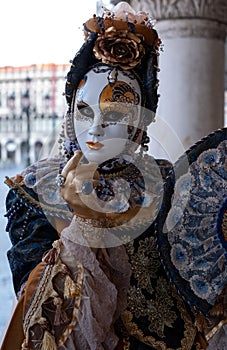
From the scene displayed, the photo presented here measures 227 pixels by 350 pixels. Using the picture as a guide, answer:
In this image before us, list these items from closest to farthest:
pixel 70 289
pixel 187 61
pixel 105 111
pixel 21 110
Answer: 1. pixel 70 289
2. pixel 105 111
3. pixel 187 61
4. pixel 21 110

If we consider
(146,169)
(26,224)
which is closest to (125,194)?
(146,169)

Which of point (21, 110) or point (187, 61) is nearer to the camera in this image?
point (187, 61)

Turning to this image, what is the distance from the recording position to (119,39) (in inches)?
53.6

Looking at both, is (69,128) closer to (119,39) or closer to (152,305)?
(119,39)

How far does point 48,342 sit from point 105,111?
17.4 inches

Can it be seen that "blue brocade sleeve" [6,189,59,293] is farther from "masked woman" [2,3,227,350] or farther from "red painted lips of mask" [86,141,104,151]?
"red painted lips of mask" [86,141,104,151]

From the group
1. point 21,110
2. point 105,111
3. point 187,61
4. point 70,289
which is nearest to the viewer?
point 70,289

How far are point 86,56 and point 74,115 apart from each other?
12 cm

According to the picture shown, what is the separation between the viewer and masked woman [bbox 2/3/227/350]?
49.0 inches

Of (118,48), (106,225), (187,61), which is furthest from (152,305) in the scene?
(187,61)

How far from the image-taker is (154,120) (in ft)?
4.78

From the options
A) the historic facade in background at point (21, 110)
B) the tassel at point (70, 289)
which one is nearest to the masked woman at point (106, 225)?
the tassel at point (70, 289)

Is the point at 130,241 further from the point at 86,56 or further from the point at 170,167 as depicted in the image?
the point at 86,56

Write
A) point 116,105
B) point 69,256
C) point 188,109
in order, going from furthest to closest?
point 188,109 → point 116,105 → point 69,256
